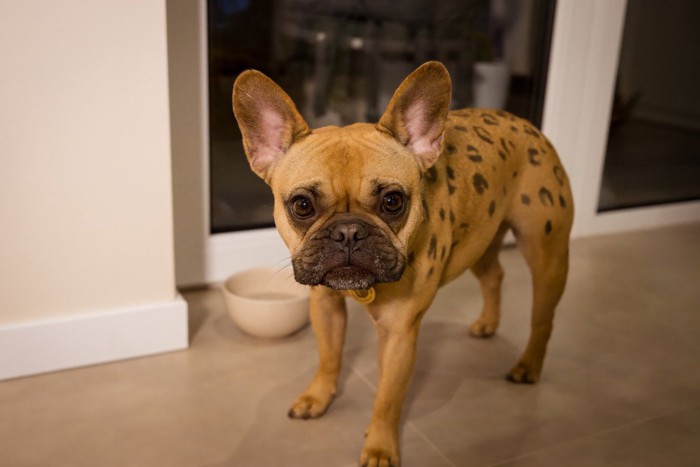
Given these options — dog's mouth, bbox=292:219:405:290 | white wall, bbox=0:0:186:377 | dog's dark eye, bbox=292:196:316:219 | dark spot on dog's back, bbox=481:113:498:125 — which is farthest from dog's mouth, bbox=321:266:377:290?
white wall, bbox=0:0:186:377

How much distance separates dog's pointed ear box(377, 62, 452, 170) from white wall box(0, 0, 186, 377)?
2.32ft

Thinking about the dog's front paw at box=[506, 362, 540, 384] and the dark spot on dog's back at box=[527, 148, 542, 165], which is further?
the dog's front paw at box=[506, 362, 540, 384]

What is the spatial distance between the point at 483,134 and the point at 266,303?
75 centimetres

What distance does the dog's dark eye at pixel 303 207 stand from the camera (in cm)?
134

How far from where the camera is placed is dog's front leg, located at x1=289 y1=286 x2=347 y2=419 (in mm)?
1686

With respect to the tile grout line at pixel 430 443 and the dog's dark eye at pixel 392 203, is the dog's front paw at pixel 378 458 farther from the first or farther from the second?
the dog's dark eye at pixel 392 203

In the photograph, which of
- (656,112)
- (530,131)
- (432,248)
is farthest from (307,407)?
(656,112)

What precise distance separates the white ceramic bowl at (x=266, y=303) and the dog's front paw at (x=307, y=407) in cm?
34

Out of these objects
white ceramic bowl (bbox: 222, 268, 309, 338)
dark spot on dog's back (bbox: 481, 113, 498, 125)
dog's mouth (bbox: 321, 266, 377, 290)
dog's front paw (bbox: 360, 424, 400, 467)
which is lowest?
dog's front paw (bbox: 360, 424, 400, 467)

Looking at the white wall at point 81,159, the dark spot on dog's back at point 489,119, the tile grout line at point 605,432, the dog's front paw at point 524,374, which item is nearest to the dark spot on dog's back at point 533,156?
the dark spot on dog's back at point 489,119

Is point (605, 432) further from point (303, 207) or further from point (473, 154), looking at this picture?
point (303, 207)

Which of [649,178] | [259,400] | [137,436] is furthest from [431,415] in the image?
[649,178]

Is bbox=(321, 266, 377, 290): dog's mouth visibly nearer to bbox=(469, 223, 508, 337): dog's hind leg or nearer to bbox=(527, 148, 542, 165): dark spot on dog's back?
bbox=(527, 148, 542, 165): dark spot on dog's back

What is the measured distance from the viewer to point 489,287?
7.12ft
